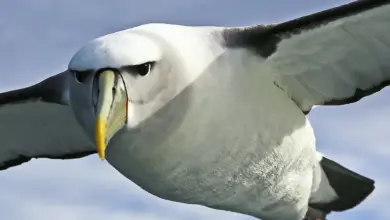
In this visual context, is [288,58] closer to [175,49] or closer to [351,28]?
[351,28]

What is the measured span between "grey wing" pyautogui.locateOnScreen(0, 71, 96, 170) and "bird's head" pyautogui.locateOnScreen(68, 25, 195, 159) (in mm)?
1700

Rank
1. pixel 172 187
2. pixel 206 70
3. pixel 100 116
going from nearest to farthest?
1. pixel 100 116
2. pixel 206 70
3. pixel 172 187

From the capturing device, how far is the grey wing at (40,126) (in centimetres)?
672

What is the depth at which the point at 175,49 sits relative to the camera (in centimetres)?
498

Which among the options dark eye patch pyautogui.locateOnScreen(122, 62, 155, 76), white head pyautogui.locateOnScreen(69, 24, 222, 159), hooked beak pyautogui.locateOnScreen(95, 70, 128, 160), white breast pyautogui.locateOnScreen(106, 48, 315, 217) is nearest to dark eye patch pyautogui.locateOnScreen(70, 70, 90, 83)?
white head pyautogui.locateOnScreen(69, 24, 222, 159)

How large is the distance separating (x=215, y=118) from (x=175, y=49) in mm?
744

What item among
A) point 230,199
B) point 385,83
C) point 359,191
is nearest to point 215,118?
point 230,199

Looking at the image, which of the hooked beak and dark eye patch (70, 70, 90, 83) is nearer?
the hooked beak

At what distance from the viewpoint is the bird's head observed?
4.36 meters

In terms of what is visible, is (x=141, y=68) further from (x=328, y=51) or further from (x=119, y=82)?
(x=328, y=51)

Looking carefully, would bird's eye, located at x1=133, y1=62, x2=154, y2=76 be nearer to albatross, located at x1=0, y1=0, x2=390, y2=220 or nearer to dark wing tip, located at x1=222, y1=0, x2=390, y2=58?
albatross, located at x1=0, y1=0, x2=390, y2=220

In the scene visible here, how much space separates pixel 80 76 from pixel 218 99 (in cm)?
128

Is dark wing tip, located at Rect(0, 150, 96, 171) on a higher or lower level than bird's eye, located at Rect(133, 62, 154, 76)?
lower

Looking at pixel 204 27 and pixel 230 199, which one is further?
pixel 230 199
